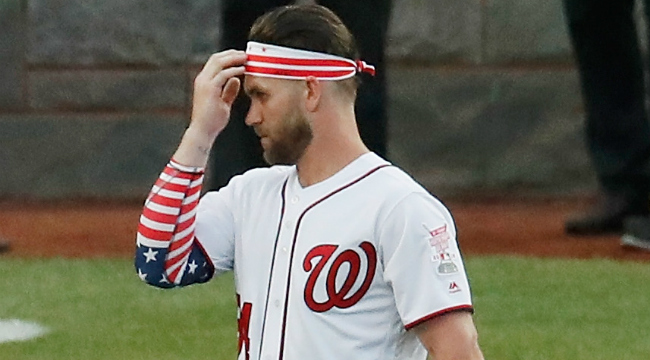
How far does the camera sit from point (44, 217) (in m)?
6.44

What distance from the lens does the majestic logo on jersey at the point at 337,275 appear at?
243 centimetres

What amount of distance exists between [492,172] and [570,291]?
2.34 meters

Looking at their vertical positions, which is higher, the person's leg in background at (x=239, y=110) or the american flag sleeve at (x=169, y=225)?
the american flag sleeve at (x=169, y=225)

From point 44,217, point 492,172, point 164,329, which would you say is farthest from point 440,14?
point 164,329

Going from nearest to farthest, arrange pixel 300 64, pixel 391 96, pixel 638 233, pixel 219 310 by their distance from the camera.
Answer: pixel 300 64, pixel 219 310, pixel 638 233, pixel 391 96

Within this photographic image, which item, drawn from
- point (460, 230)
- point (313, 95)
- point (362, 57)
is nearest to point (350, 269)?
point (313, 95)

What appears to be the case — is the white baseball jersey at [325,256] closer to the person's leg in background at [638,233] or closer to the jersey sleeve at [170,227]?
the jersey sleeve at [170,227]

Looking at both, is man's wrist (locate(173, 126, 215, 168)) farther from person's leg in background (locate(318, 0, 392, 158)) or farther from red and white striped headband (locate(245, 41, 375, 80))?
person's leg in background (locate(318, 0, 392, 158))

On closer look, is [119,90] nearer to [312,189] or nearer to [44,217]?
[44,217]

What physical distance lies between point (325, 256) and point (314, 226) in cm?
7

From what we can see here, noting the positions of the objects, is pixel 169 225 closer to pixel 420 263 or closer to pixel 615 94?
pixel 420 263

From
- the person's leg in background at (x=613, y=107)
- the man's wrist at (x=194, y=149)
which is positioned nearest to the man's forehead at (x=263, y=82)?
the man's wrist at (x=194, y=149)

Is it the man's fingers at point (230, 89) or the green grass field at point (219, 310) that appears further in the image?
the green grass field at point (219, 310)

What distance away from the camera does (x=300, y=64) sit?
98.0 inches
